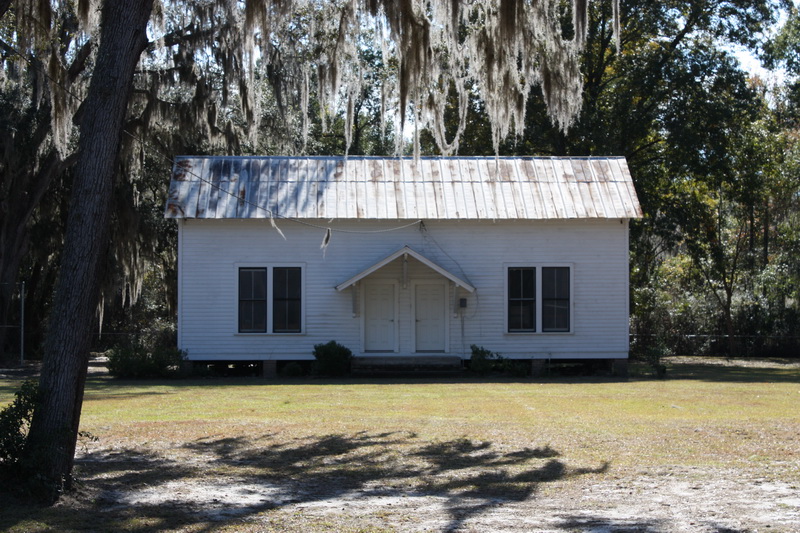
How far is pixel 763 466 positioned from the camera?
7.93 metres

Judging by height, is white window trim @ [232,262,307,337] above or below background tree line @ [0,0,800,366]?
below

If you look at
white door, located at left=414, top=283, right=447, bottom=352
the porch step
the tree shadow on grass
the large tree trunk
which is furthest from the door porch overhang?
the large tree trunk

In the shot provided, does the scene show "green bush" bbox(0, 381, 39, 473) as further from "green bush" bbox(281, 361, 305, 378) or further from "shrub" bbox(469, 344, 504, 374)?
"shrub" bbox(469, 344, 504, 374)

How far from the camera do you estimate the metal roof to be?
19.5 meters

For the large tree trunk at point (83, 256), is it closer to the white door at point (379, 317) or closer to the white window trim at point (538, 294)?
the white door at point (379, 317)

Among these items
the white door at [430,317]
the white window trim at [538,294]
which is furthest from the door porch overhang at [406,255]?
the white window trim at [538,294]

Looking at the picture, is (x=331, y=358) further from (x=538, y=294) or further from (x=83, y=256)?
(x=83, y=256)

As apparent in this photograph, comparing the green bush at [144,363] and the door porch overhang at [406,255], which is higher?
the door porch overhang at [406,255]

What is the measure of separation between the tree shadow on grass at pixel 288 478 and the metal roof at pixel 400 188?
10405mm

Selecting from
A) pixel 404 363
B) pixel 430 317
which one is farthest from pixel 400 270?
pixel 404 363

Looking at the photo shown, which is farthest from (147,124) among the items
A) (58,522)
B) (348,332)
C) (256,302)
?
(58,522)

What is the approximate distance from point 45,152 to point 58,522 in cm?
1695

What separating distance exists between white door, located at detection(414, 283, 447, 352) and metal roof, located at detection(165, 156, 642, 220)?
1695 millimetres

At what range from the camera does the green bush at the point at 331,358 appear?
1891 centimetres
